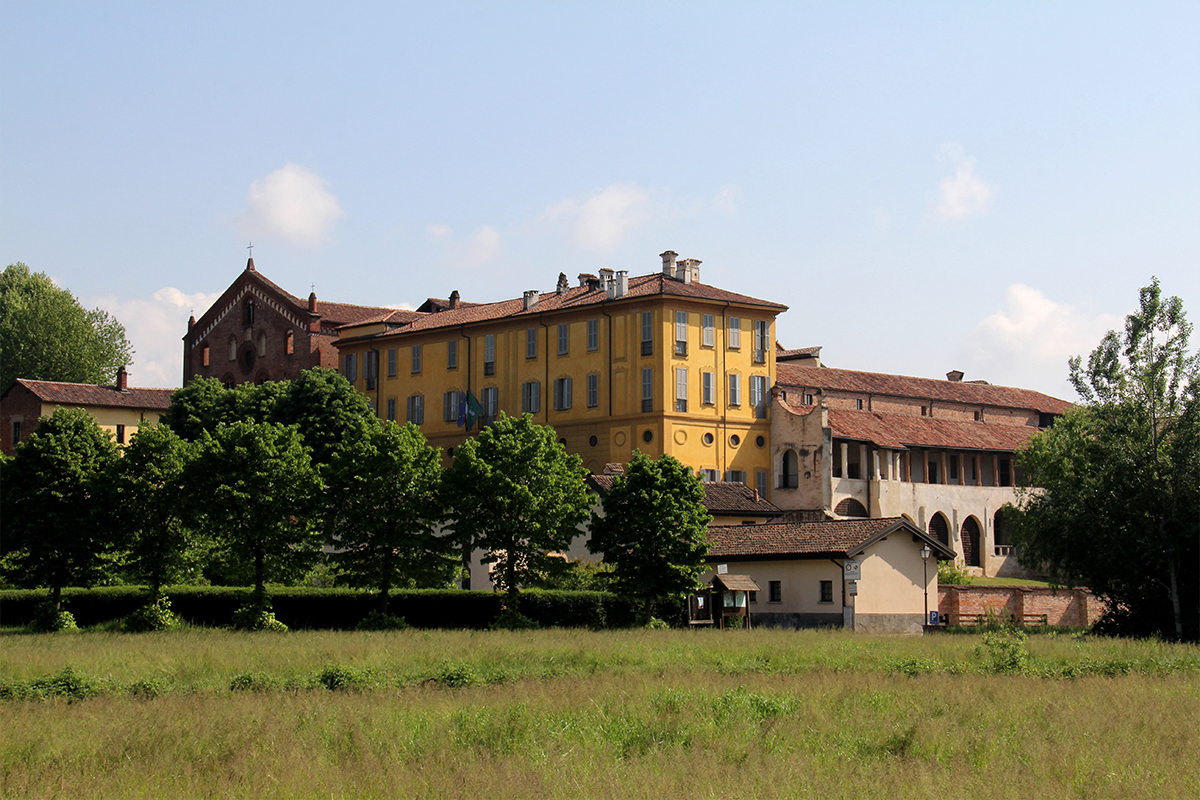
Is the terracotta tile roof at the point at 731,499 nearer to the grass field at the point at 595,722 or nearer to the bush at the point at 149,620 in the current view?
the bush at the point at 149,620

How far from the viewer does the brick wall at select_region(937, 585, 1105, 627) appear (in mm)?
47531

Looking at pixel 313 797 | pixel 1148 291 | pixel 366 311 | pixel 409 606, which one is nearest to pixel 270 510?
pixel 409 606

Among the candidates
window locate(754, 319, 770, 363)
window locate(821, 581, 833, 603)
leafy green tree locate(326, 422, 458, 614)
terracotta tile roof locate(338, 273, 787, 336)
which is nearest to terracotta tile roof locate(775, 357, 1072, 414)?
window locate(754, 319, 770, 363)

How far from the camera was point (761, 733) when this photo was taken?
16.8 metres

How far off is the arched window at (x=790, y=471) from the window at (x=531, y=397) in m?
13.3

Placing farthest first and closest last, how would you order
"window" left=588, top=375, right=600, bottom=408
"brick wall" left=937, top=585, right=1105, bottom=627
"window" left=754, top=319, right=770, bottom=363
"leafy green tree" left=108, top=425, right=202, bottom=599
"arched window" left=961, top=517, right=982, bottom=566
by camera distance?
1. "arched window" left=961, top=517, right=982, bottom=566
2. "window" left=754, top=319, right=770, bottom=363
3. "window" left=588, top=375, right=600, bottom=408
4. "brick wall" left=937, top=585, right=1105, bottom=627
5. "leafy green tree" left=108, top=425, right=202, bottom=599

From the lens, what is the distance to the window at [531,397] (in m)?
70.2

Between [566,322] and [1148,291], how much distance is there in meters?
37.1

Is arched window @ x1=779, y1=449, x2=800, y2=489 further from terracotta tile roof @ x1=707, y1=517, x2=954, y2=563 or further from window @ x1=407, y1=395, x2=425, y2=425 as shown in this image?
window @ x1=407, y1=395, x2=425, y2=425

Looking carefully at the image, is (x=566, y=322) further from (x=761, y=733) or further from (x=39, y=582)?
(x=761, y=733)

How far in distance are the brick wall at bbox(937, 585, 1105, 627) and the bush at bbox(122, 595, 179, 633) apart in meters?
26.2

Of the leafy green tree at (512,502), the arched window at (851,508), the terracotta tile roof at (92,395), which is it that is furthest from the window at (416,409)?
the leafy green tree at (512,502)

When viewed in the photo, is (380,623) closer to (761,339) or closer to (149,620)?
(149,620)

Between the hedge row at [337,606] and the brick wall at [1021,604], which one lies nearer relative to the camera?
the hedge row at [337,606]
